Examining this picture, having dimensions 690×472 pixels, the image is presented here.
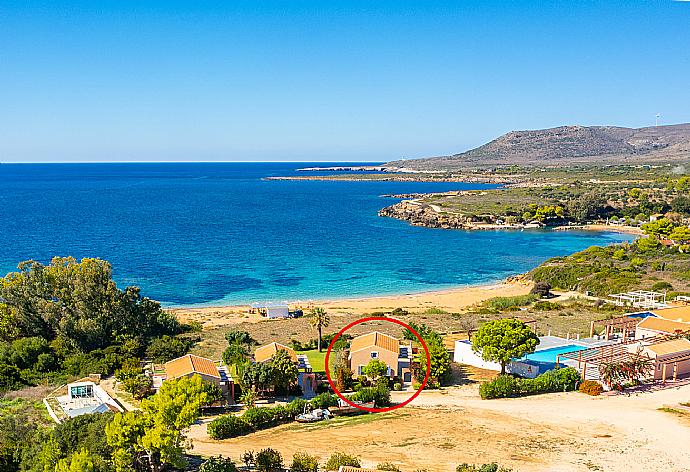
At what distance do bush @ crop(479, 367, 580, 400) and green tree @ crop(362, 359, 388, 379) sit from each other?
14.2ft

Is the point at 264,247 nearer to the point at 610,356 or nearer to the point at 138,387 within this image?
the point at 138,387

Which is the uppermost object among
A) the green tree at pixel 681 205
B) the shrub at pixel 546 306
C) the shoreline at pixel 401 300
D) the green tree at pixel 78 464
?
the green tree at pixel 681 205

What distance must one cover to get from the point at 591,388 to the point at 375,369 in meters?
9.26

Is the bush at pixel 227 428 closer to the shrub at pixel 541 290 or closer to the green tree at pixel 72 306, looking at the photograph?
the green tree at pixel 72 306

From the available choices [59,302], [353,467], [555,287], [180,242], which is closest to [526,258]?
[555,287]

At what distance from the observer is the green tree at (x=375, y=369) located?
2673 cm

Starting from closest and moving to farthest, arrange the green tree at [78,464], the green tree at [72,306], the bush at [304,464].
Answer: the green tree at [78,464] < the bush at [304,464] < the green tree at [72,306]

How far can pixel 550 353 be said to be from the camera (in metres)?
30.9

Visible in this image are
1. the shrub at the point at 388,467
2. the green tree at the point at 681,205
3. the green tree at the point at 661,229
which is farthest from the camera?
the green tree at the point at 681,205

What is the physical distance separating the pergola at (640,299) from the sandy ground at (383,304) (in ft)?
31.3

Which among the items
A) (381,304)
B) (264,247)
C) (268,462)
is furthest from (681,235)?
(268,462)

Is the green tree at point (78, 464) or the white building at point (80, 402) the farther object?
the white building at point (80, 402)

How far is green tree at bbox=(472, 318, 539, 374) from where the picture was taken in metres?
27.6

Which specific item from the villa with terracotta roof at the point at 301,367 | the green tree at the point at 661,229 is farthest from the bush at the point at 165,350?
the green tree at the point at 661,229
